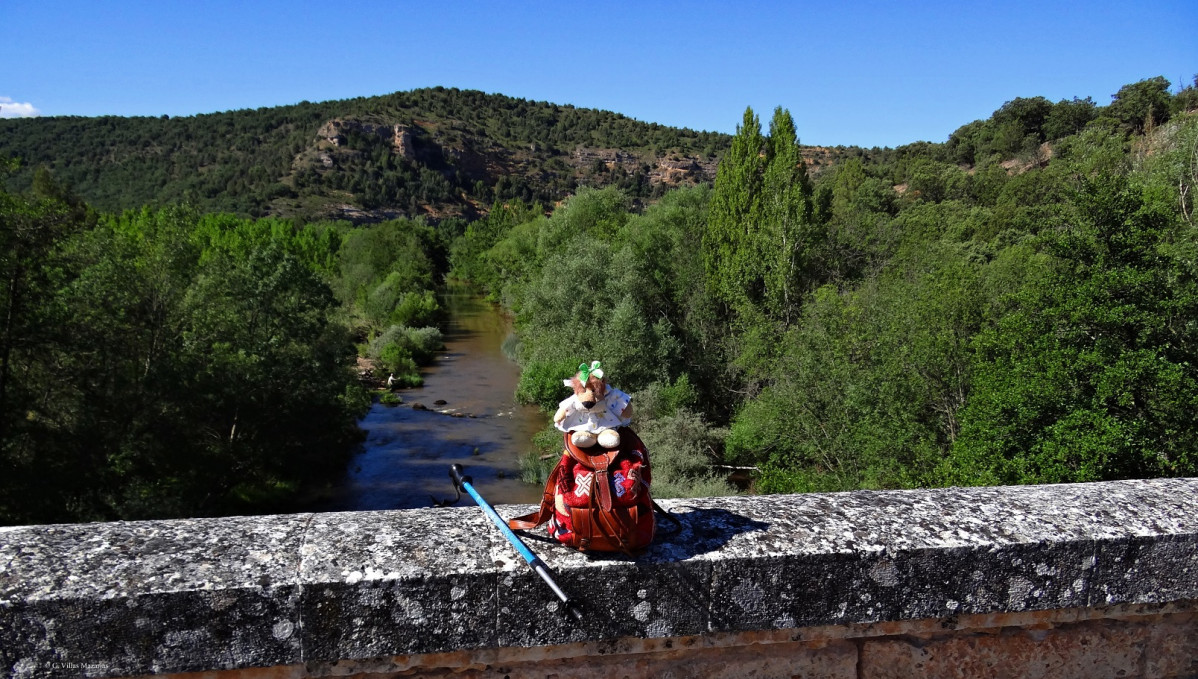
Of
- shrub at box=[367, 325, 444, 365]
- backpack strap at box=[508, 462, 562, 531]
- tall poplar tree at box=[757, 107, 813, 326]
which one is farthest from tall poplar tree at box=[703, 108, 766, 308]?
backpack strap at box=[508, 462, 562, 531]

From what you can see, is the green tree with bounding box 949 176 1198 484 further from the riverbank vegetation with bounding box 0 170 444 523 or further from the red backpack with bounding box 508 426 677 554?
the riverbank vegetation with bounding box 0 170 444 523

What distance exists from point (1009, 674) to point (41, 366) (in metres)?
15.9

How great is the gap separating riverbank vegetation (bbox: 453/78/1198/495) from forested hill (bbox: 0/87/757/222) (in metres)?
62.7

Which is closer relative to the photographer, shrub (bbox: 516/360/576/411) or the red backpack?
the red backpack

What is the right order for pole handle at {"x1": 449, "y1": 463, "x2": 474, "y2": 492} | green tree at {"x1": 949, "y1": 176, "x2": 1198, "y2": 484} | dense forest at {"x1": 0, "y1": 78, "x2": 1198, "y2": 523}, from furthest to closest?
dense forest at {"x1": 0, "y1": 78, "x2": 1198, "y2": 523}, green tree at {"x1": 949, "y1": 176, "x2": 1198, "y2": 484}, pole handle at {"x1": 449, "y1": 463, "x2": 474, "y2": 492}

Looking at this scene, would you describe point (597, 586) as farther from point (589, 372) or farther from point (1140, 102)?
point (1140, 102)

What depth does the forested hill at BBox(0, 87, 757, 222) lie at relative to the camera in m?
93.5

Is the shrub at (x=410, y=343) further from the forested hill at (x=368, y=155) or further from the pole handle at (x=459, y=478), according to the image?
the forested hill at (x=368, y=155)

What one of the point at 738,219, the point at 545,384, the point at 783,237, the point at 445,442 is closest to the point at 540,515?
the point at 445,442

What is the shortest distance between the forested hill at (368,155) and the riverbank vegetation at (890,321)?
6272cm

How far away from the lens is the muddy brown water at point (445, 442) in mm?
Answer: 18516

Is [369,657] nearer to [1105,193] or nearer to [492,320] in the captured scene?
[1105,193]

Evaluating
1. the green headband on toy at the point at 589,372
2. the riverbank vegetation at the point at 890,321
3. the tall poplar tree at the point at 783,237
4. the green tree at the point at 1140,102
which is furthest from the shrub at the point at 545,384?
the green tree at the point at 1140,102

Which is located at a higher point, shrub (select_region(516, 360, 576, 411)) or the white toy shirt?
the white toy shirt
